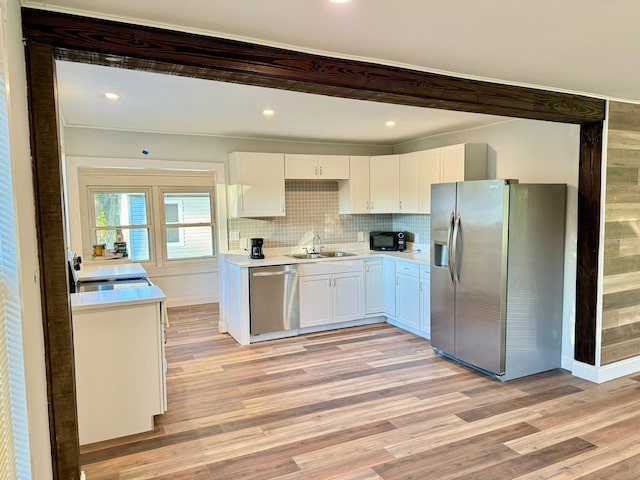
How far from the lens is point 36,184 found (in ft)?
6.00

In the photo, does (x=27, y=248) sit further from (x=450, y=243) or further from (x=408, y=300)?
(x=408, y=300)

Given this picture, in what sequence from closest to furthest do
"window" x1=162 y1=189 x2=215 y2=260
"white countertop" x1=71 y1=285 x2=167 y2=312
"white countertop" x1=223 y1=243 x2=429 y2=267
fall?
1. "white countertop" x1=71 y1=285 x2=167 y2=312
2. "white countertop" x1=223 y1=243 x2=429 y2=267
3. "window" x1=162 y1=189 x2=215 y2=260

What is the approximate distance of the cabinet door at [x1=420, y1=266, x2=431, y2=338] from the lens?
4.75 metres

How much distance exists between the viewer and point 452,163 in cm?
478

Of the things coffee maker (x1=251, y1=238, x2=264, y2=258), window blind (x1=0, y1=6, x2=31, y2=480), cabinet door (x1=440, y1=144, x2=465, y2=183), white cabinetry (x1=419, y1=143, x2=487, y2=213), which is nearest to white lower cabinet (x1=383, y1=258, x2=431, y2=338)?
white cabinetry (x1=419, y1=143, x2=487, y2=213)

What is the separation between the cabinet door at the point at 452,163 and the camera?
4648 millimetres

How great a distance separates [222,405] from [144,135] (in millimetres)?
3150

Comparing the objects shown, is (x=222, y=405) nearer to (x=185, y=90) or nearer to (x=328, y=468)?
(x=328, y=468)

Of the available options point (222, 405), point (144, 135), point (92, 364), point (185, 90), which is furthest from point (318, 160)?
point (92, 364)

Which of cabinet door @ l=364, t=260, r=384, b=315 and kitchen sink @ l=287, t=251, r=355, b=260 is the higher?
kitchen sink @ l=287, t=251, r=355, b=260

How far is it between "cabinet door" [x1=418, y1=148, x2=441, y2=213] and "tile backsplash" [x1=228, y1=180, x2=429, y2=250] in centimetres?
44

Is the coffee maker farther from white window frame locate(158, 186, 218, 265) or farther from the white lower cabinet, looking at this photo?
white window frame locate(158, 186, 218, 265)

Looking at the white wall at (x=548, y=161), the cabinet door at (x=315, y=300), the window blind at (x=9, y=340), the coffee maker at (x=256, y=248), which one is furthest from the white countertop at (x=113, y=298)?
the white wall at (x=548, y=161)

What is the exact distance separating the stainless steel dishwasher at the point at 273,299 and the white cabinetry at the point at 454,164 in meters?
1.87
